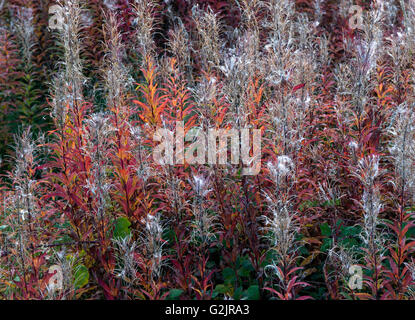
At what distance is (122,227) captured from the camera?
11.1ft

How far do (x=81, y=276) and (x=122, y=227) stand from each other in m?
0.49

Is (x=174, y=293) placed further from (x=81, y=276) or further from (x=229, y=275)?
(x=81, y=276)

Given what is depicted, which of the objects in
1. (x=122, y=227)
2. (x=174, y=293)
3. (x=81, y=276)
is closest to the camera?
(x=174, y=293)

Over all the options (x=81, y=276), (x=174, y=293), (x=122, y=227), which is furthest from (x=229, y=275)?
(x=81, y=276)

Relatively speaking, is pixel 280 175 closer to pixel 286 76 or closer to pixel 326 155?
pixel 286 76

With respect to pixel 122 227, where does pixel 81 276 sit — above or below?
below

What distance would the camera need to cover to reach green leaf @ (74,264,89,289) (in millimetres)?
3041

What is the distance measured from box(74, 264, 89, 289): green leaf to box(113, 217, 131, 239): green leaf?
35 cm

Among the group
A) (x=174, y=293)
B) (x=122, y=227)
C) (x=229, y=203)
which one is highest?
(x=229, y=203)

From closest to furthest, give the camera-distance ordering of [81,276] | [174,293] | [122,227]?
[174,293]
[81,276]
[122,227]

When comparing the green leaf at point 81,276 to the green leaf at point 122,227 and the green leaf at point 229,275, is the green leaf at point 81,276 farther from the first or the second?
the green leaf at point 229,275

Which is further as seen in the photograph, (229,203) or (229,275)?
(229,203)

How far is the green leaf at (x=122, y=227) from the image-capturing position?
334cm
